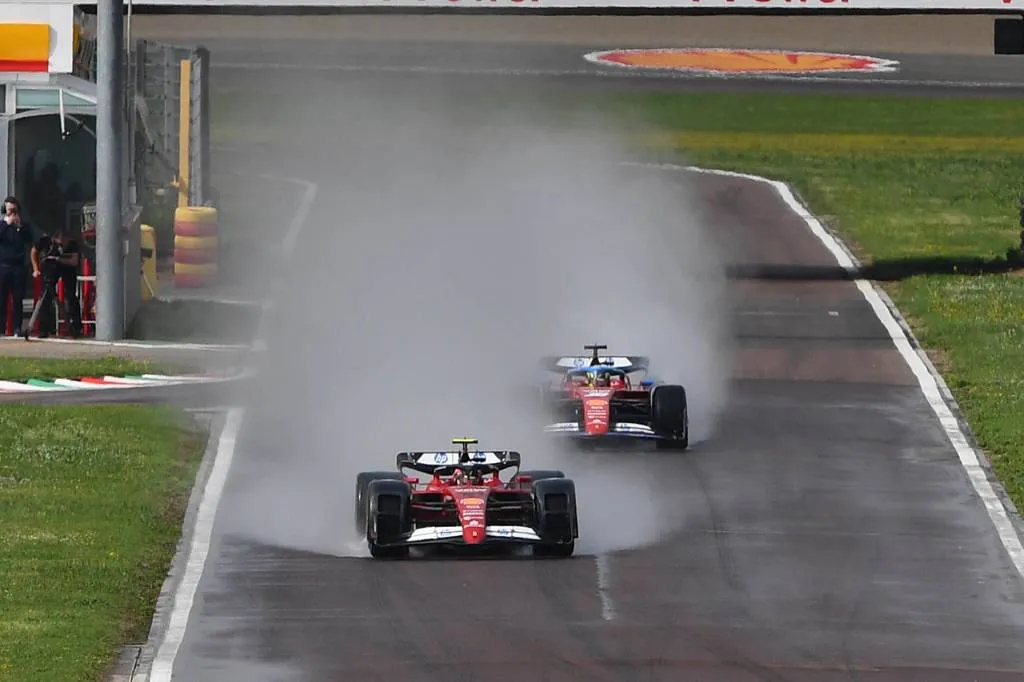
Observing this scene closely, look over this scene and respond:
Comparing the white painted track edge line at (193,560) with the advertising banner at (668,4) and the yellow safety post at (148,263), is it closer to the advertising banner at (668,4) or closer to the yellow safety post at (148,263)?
the yellow safety post at (148,263)

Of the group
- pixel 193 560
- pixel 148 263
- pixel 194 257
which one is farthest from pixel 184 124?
pixel 193 560

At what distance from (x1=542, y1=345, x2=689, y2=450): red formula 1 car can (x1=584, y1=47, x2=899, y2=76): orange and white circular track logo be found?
157 feet

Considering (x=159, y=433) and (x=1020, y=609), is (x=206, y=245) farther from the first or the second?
(x=1020, y=609)

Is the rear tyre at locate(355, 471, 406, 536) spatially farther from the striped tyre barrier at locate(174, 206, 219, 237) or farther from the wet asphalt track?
the striped tyre barrier at locate(174, 206, 219, 237)

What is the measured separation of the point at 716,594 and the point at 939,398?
1003 centimetres

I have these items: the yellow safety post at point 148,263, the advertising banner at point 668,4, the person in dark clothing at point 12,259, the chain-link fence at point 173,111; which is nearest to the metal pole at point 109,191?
the person in dark clothing at point 12,259

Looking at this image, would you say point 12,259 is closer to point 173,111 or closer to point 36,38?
point 36,38

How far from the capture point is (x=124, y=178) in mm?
31344

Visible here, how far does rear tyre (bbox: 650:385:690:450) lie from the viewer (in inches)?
885

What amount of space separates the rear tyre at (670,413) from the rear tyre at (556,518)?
15.7 ft

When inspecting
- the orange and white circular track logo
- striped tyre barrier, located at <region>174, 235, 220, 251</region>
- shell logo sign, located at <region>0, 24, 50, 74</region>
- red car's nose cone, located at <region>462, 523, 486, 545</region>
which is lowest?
red car's nose cone, located at <region>462, 523, 486, 545</region>

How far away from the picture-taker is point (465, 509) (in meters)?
17.7

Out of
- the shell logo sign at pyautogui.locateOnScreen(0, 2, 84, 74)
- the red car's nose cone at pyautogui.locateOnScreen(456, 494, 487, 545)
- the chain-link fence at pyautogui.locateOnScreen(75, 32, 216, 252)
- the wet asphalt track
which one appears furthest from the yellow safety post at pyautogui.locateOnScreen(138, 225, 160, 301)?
the red car's nose cone at pyautogui.locateOnScreen(456, 494, 487, 545)

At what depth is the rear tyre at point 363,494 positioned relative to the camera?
1844 cm
